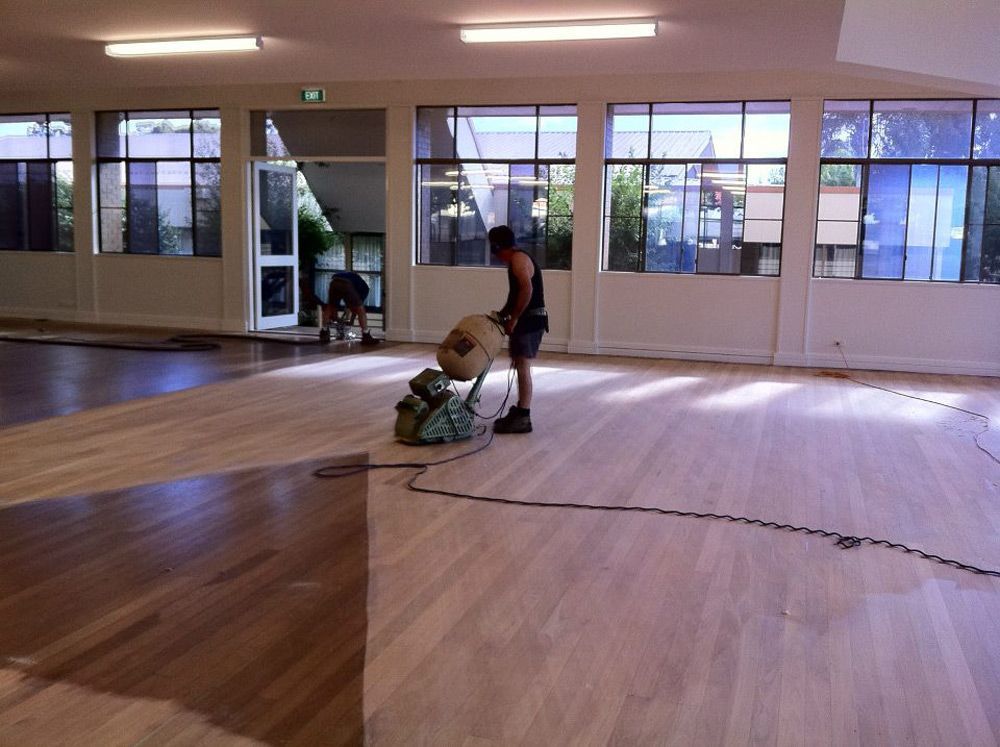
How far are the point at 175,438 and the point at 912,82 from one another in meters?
7.27

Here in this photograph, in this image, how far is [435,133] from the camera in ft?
35.8

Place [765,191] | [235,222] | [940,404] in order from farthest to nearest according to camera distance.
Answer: [235,222], [765,191], [940,404]

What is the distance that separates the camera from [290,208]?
12.3 metres

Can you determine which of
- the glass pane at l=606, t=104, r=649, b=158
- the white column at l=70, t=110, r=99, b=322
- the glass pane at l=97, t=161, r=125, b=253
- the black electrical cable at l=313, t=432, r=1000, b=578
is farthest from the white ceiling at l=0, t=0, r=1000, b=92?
the black electrical cable at l=313, t=432, r=1000, b=578

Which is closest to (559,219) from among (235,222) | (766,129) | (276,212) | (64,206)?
(766,129)

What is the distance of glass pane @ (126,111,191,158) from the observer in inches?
466

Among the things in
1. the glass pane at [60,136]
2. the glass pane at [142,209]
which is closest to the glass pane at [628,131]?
the glass pane at [142,209]

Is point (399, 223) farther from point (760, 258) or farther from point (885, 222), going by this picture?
point (885, 222)

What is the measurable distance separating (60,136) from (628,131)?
24.2ft

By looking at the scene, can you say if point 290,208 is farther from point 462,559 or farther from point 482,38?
point 462,559

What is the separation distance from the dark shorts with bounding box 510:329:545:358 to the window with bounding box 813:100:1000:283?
15.6 ft

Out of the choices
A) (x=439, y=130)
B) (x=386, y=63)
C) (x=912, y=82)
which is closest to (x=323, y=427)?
(x=386, y=63)

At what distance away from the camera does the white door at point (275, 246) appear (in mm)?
11867

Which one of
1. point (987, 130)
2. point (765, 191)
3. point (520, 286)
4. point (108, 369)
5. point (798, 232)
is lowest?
point (108, 369)
